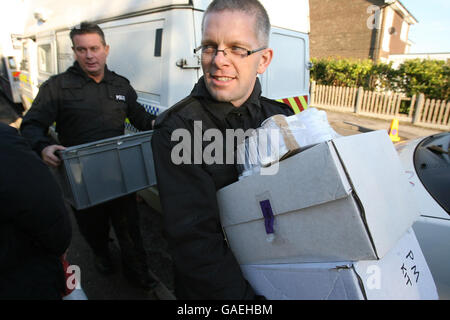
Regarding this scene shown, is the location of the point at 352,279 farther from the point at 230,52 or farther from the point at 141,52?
the point at 141,52

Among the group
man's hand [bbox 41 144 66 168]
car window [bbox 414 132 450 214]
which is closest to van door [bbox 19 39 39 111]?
man's hand [bbox 41 144 66 168]

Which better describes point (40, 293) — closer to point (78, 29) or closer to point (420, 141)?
point (78, 29)

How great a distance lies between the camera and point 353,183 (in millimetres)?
805

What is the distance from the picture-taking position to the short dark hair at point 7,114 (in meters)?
8.69

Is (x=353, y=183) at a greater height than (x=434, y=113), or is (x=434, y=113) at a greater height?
(x=353, y=183)

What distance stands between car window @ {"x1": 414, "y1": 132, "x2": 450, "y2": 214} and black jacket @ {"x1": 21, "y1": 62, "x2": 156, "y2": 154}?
87.8 inches

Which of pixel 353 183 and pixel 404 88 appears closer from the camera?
pixel 353 183

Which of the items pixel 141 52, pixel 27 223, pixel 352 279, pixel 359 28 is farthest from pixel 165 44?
pixel 359 28

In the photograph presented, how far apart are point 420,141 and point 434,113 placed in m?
7.61

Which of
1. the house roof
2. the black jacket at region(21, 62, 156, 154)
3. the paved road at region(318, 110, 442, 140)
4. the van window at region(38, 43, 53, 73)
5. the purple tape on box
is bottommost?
the paved road at region(318, 110, 442, 140)

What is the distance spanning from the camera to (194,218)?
1027 millimetres

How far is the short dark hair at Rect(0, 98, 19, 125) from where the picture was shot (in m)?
8.69

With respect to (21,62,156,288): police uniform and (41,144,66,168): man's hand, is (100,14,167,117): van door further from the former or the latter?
(41,144,66,168): man's hand
